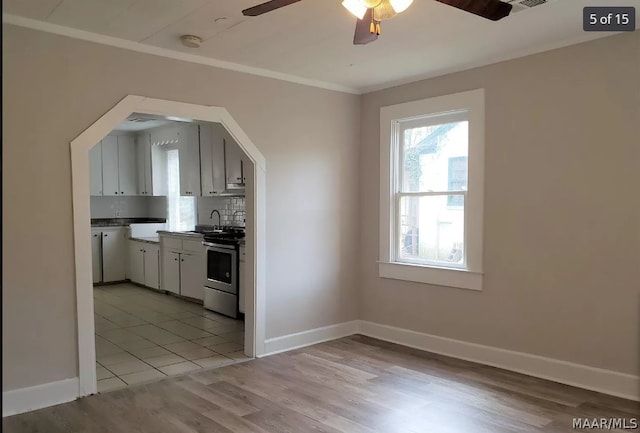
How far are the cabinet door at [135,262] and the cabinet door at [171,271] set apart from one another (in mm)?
706

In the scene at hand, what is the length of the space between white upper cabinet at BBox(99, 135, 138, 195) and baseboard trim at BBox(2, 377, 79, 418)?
5215mm

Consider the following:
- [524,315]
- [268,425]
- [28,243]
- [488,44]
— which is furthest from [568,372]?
[28,243]

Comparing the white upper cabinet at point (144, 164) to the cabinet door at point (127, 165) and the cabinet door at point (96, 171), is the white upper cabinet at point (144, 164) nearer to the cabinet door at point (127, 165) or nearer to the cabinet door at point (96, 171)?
the cabinet door at point (127, 165)

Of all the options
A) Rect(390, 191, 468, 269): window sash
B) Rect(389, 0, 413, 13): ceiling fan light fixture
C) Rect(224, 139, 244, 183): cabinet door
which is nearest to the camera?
Rect(389, 0, 413, 13): ceiling fan light fixture

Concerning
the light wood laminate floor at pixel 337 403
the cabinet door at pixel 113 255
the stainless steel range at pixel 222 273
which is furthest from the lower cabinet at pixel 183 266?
the light wood laminate floor at pixel 337 403

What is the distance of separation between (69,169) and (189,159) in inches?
143

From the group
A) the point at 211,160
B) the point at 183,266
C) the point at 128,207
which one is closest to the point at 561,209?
the point at 211,160

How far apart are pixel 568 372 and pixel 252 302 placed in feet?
8.46

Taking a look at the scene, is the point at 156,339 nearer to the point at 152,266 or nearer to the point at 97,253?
the point at 152,266

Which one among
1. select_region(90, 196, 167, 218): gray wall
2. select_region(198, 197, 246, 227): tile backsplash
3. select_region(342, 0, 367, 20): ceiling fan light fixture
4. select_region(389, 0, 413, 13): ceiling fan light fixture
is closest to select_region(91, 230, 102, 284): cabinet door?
select_region(90, 196, 167, 218): gray wall

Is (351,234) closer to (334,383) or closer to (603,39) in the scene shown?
(334,383)

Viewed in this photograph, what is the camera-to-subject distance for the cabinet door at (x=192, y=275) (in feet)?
21.2

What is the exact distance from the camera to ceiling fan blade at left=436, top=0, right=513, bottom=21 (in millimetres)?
2160

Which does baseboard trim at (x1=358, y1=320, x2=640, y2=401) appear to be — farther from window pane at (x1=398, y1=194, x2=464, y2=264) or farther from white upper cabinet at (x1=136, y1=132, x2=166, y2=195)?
white upper cabinet at (x1=136, y1=132, x2=166, y2=195)
